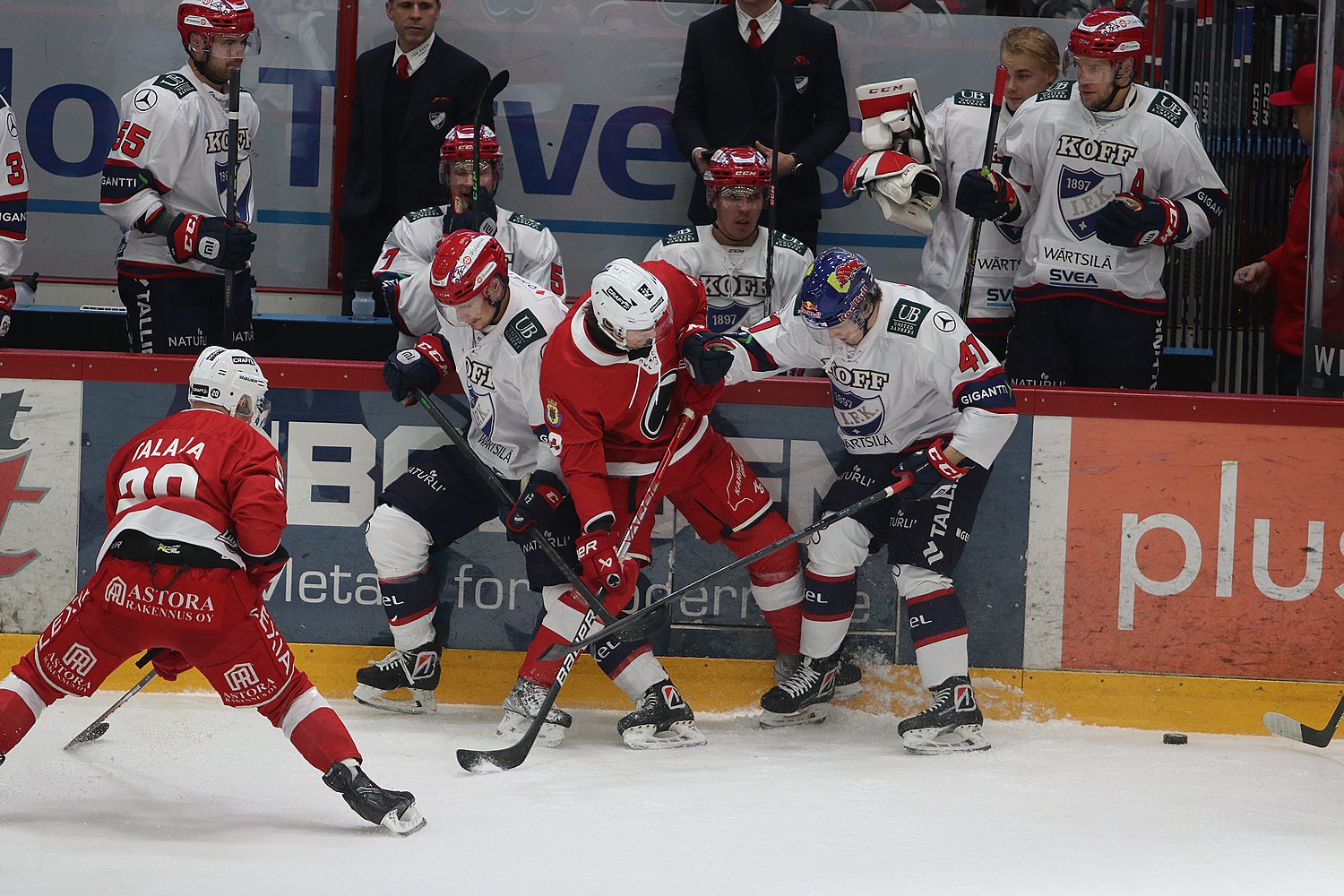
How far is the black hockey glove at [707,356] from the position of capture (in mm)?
4152

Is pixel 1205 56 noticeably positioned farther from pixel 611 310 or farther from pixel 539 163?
pixel 611 310

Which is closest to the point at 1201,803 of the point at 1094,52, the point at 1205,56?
the point at 1094,52

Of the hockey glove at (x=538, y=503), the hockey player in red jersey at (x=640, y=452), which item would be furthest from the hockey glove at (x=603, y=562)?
the hockey glove at (x=538, y=503)

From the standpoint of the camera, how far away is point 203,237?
481cm

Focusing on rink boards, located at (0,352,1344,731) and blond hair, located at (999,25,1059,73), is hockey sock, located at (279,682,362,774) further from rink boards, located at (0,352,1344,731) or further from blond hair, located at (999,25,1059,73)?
blond hair, located at (999,25,1059,73)

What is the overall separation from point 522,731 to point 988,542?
139cm

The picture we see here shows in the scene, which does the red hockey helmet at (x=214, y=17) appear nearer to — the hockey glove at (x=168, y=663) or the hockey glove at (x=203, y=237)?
the hockey glove at (x=203, y=237)

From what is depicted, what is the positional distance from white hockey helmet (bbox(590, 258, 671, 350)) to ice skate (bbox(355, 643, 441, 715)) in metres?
1.07

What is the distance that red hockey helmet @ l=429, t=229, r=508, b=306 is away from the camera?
408 centimetres

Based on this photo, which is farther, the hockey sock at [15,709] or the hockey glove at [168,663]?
the hockey glove at [168,663]

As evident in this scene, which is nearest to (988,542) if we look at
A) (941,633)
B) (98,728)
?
(941,633)

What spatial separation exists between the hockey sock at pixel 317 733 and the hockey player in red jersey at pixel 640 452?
0.89 m

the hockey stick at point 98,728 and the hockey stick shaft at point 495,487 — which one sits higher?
the hockey stick shaft at point 495,487

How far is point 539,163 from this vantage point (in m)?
6.12
